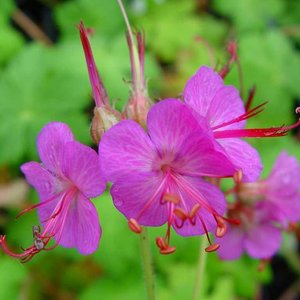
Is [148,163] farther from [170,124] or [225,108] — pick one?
[225,108]

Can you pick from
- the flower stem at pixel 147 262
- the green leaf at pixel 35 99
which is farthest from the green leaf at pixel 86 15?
the flower stem at pixel 147 262

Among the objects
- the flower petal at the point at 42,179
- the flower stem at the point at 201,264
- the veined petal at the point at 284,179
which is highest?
the flower petal at the point at 42,179

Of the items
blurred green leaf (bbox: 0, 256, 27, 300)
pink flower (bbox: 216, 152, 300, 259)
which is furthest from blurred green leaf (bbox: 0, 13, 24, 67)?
pink flower (bbox: 216, 152, 300, 259)

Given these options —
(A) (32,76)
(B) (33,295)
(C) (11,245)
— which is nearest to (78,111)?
(A) (32,76)

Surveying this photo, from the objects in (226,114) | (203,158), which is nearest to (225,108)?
(226,114)

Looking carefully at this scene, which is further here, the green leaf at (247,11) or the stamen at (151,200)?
the green leaf at (247,11)

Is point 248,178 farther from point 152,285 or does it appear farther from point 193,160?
point 152,285

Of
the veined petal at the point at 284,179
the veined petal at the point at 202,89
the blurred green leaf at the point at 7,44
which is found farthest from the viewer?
the blurred green leaf at the point at 7,44

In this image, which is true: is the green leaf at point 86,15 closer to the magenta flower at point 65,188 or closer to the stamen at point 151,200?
the magenta flower at point 65,188
